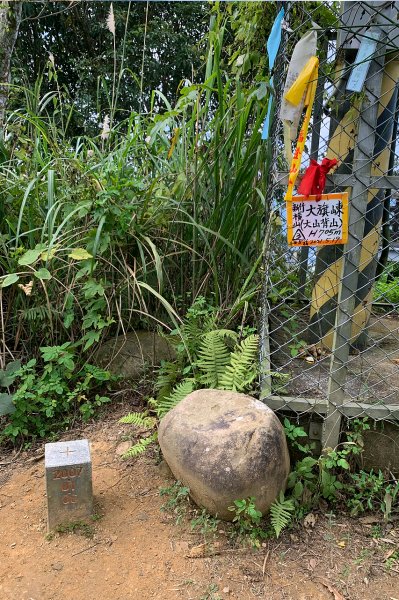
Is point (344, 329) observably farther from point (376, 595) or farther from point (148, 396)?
point (148, 396)

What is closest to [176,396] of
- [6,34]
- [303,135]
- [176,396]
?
[176,396]

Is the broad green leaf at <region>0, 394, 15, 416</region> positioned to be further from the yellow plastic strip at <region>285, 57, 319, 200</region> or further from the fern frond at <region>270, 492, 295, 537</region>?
the yellow plastic strip at <region>285, 57, 319, 200</region>

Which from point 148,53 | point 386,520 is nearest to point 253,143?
point 386,520

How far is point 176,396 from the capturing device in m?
2.34

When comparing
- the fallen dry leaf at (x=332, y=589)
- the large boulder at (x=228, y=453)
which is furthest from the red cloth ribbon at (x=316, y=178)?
the fallen dry leaf at (x=332, y=589)

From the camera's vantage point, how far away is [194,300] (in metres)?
2.85

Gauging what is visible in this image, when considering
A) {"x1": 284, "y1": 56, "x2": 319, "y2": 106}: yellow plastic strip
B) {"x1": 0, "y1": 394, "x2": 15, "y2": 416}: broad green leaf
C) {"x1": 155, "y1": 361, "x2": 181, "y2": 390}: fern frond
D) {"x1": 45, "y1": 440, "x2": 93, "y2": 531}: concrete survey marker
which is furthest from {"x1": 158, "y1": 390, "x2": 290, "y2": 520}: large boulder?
{"x1": 284, "y1": 56, "x2": 319, "y2": 106}: yellow plastic strip

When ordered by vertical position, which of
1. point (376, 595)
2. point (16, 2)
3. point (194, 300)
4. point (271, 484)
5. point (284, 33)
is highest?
point (16, 2)

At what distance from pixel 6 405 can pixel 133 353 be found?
2.49 feet

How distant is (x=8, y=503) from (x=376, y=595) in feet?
5.13

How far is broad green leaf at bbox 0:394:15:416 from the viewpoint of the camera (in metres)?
2.42

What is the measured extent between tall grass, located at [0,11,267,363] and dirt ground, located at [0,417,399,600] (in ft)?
2.96

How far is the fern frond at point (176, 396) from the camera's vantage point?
2.32 m

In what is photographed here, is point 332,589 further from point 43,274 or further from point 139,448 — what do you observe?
point 43,274
